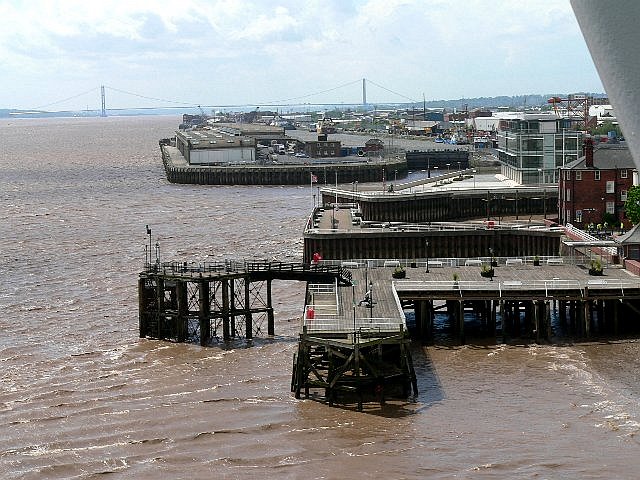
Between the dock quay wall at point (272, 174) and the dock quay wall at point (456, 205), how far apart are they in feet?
161

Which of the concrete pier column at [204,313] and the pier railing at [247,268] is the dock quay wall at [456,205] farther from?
the concrete pier column at [204,313]

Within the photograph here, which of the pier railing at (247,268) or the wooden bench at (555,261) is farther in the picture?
the wooden bench at (555,261)

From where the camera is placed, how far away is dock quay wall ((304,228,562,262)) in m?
56.2

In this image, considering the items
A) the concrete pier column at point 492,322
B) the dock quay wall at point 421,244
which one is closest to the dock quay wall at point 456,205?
the dock quay wall at point 421,244

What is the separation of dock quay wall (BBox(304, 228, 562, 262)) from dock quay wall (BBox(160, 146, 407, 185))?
68.4 m

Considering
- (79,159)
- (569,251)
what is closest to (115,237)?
(569,251)

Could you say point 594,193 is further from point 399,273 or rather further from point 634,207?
point 399,273

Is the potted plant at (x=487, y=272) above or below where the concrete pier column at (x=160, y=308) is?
above

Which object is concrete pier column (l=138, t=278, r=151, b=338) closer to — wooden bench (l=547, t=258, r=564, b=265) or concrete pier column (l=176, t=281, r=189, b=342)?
concrete pier column (l=176, t=281, r=189, b=342)

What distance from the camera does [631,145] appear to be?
3.10m

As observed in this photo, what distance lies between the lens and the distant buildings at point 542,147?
79062mm

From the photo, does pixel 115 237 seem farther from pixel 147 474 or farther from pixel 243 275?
pixel 147 474

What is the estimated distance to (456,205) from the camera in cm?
7688

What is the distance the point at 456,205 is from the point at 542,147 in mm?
8966
